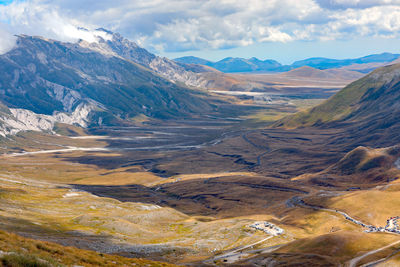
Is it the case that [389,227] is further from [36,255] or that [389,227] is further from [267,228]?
[36,255]

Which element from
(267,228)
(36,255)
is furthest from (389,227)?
(36,255)

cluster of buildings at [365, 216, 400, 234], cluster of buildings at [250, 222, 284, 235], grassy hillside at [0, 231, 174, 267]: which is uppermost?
grassy hillside at [0, 231, 174, 267]

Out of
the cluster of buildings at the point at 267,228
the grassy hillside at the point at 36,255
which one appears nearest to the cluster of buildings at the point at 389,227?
the cluster of buildings at the point at 267,228

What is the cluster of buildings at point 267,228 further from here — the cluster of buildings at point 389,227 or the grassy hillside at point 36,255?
the grassy hillside at point 36,255

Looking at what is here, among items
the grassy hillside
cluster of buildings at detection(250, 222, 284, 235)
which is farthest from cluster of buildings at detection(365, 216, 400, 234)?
the grassy hillside

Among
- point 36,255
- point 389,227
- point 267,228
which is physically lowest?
point 389,227

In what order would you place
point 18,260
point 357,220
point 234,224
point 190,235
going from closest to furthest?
point 18,260
point 190,235
point 234,224
point 357,220

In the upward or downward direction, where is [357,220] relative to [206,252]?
downward

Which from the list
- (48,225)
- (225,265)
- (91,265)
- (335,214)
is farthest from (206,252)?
(335,214)

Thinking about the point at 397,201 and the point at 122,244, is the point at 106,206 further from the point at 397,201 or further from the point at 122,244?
the point at 397,201

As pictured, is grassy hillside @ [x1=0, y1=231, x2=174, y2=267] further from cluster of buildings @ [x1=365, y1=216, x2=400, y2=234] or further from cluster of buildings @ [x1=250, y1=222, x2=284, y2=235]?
cluster of buildings @ [x1=365, y1=216, x2=400, y2=234]

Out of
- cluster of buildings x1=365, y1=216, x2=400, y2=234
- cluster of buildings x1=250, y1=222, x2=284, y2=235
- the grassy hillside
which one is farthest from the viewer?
cluster of buildings x1=365, y1=216, x2=400, y2=234
